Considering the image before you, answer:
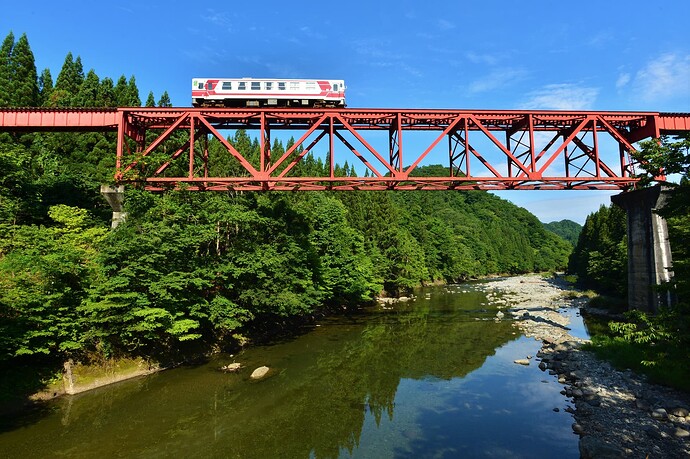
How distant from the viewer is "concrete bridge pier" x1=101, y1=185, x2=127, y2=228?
22875 millimetres

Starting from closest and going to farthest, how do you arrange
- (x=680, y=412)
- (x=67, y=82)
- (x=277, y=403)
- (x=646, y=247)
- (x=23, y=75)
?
(x=680, y=412) < (x=277, y=403) < (x=646, y=247) < (x=23, y=75) < (x=67, y=82)

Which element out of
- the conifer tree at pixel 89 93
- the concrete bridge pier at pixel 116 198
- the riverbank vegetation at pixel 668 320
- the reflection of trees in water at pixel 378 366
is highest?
the conifer tree at pixel 89 93

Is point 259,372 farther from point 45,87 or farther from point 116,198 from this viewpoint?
point 45,87

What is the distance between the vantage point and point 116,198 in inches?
908

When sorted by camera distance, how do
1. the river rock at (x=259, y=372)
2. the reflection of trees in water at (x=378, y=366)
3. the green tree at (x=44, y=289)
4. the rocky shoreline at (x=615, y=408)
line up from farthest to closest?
the river rock at (x=259, y=372) < the green tree at (x=44, y=289) < the reflection of trees in water at (x=378, y=366) < the rocky shoreline at (x=615, y=408)

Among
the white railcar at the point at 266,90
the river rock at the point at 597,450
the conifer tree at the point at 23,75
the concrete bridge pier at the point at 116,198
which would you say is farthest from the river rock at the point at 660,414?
the conifer tree at the point at 23,75

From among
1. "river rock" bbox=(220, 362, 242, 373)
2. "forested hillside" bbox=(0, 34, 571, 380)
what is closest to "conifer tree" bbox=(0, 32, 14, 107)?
"forested hillside" bbox=(0, 34, 571, 380)

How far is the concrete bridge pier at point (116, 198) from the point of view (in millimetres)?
22875

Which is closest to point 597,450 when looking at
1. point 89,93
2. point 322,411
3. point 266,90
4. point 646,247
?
point 322,411

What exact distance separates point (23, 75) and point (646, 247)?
75.0m

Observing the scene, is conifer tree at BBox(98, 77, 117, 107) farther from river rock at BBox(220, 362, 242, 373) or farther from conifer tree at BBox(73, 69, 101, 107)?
river rock at BBox(220, 362, 242, 373)

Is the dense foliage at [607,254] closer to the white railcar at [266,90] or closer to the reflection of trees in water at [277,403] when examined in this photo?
the reflection of trees in water at [277,403]

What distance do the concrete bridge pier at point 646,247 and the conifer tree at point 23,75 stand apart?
224 ft

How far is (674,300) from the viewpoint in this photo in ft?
78.9
